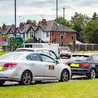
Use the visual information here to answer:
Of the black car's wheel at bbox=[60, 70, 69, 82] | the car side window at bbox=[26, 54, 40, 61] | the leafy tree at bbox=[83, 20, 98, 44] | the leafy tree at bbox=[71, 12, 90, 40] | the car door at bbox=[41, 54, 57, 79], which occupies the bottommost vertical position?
the black car's wheel at bbox=[60, 70, 69, 82]

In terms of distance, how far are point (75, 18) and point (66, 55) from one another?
109225mm

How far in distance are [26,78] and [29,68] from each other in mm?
456

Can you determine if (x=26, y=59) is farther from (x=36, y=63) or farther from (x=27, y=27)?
(x=27, y=27)

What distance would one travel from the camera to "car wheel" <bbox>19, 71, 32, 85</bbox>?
16516 mm

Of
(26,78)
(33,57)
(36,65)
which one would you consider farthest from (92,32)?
(26,78)

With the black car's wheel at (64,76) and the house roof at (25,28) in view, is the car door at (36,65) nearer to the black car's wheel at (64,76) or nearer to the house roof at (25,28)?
the black car's wheel at (64,76)

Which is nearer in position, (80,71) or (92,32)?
(80,71)

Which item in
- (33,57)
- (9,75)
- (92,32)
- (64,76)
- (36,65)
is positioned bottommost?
(64,76)

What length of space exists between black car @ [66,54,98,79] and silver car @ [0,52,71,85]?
225 centimetres

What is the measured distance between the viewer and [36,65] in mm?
17312

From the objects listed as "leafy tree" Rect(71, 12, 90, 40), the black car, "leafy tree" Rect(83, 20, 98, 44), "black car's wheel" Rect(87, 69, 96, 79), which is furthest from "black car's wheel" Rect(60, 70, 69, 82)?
"leafy tree" Rect(71, 12, 90, 40)

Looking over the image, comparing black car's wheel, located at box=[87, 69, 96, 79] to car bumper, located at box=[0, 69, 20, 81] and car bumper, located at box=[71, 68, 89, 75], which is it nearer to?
car bumper, located at box=[71, 68, 89, 75]

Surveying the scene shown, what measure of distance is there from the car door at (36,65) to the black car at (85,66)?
4.06 meters

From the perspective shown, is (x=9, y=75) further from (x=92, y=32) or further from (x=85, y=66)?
(x=92, y=32)
